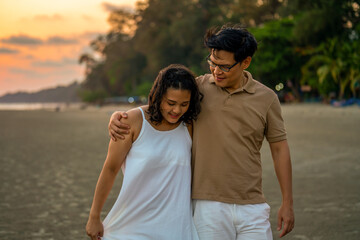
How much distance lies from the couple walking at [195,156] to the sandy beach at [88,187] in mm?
2443

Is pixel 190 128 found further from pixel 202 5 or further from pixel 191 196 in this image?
pixel 202 5

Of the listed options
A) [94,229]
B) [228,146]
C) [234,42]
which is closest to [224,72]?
[234,42]

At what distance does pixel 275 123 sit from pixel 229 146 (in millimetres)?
350

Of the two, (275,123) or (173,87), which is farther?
(275,123)

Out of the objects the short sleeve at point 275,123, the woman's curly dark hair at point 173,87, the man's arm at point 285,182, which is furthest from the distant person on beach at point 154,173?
the man's arm at point 285,182

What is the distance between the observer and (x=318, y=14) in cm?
3083

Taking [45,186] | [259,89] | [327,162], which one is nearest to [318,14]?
[327,162]

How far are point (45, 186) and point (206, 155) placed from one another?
571 cm

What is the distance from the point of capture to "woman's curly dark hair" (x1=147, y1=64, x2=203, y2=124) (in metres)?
2.37

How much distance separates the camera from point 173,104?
7.79ft

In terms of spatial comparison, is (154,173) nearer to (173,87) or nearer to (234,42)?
(173,87)

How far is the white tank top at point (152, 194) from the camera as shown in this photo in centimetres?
234

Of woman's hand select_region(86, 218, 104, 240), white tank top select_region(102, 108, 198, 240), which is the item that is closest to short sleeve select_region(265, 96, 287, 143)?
white tank top select_region(102, 108, 198, 240)

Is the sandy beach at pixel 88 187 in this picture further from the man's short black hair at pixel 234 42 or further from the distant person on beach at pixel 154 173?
the man's short black hair at pixel 234 42
